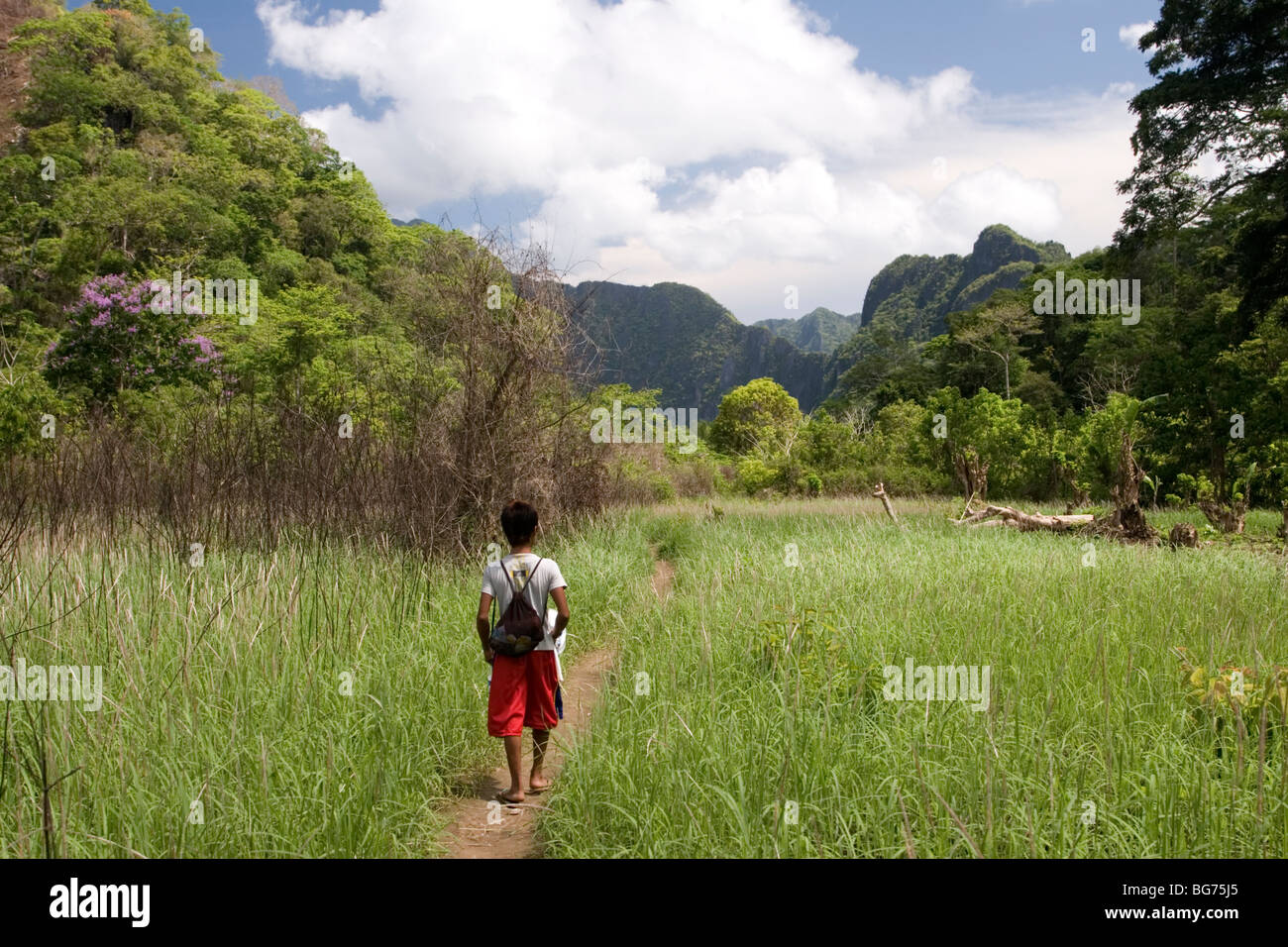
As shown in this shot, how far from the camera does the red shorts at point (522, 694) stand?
3.40m

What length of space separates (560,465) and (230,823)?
7.91 metres

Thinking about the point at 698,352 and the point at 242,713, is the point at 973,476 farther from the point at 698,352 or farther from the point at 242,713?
the point at 698,352

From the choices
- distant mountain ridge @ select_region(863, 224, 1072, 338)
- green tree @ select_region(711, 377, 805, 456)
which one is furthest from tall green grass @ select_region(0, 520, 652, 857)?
distant mountain ridge @ select_region(863, 224, 1072, 338)

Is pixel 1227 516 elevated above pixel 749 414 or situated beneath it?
situated beneath

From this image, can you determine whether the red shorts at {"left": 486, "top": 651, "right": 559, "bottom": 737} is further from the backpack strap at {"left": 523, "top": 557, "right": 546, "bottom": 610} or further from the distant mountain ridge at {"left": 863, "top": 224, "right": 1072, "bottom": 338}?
the distant mountain ridge at {"left": 863, "top": 224, "right": 1072, "bottom": 338}

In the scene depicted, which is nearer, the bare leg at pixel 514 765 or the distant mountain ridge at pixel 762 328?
the bare leg at pixel 514 765

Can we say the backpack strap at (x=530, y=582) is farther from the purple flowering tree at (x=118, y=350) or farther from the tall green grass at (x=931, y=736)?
the purple flowering tree at (x=118, y=350)

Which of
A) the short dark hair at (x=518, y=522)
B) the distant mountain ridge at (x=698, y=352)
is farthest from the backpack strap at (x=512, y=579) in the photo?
the distant mountain ridge at (x=698, y=352)

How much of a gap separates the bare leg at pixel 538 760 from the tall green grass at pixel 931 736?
32 centimetres

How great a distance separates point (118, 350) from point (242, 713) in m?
15.5

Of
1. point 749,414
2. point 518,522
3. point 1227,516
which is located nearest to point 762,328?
point 749,414

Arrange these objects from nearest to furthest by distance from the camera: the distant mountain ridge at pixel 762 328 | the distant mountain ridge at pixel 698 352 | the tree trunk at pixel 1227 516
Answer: the tree trunk at pixel 1227 516, the distant mountain ridge at pixel 762 328, the distant mountain ridge at pixel 698 352

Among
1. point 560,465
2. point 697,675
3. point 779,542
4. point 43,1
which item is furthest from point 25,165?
point 43,1

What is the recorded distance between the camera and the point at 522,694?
3449mm
